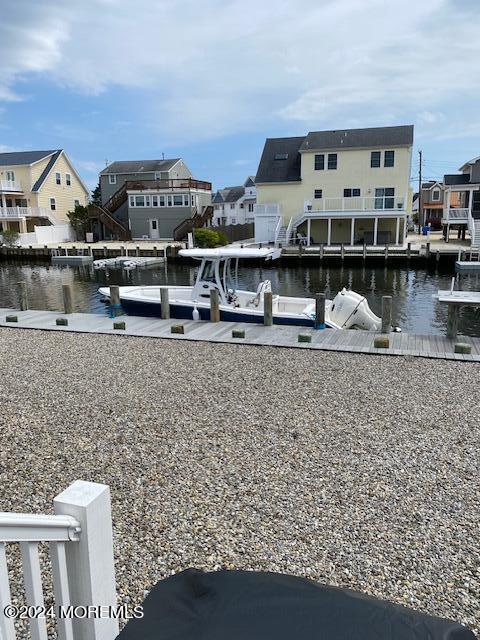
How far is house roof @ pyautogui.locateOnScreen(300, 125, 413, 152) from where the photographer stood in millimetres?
38328

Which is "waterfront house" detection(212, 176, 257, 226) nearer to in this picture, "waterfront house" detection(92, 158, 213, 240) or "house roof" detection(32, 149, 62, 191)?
"waterfront house" detection(92, 158, 213, 240)

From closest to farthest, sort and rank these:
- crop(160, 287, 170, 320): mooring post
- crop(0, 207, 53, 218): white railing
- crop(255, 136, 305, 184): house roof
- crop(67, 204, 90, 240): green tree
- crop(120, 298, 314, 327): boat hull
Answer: crop(120, 298, 314, 327): boat hull → crop(160, 287, 170, 320): mooring post → crop(255, 136, 305, 184): house roof → crop(0, 207, 53, 218): white railing → crop(67, 204, 90, 240): green tree

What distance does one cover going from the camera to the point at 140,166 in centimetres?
5259

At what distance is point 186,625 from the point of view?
6.82 ft

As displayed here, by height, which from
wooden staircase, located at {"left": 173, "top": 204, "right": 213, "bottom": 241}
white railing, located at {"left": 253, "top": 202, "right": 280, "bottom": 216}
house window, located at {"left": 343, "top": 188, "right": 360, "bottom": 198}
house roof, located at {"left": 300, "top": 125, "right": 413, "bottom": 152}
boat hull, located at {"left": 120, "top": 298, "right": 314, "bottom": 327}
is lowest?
boat hull, located at {"left": 120, "top": 298, "right": 314, "bottom": 327}

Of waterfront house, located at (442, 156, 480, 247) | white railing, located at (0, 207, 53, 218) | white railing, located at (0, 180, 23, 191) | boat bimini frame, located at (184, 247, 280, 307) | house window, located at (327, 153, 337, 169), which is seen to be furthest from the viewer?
white railing, located at (0, 180, 23, 191)

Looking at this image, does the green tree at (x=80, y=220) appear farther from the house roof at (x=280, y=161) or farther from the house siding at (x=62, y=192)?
the house roof at (x=280, y=161)

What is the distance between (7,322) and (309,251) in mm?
25462

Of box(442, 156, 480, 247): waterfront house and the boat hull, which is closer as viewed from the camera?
the boat hull

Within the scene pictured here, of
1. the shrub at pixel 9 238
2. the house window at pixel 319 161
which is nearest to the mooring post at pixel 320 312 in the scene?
the house window at pixel 319 161

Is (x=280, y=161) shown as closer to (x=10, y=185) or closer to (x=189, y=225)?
(x=189, y=225)

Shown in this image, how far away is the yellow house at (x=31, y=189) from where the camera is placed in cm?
4866

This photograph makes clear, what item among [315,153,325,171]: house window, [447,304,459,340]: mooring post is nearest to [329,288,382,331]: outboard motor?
[447,304,459,340]: mooring post

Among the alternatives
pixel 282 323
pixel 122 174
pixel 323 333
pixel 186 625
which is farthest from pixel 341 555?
pixel 122 174
